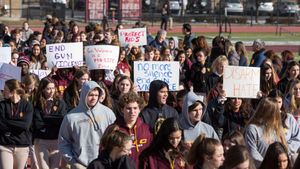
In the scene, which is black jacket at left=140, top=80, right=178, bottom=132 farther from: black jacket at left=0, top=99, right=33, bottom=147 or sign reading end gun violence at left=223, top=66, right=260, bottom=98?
sign reading end gun violence at left=223, top=66, right=260, bottom=98

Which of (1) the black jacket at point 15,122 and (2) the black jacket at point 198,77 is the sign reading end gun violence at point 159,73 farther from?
(1) the black jacket at point 15,122

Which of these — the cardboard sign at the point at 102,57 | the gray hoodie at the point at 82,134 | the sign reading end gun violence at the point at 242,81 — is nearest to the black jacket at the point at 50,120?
the gray hoodie at the point at 82,134

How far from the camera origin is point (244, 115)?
→ 37.0ft

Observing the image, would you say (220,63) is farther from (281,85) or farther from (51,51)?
(51,51)

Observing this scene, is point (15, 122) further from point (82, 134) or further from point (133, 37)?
point (133, 37)

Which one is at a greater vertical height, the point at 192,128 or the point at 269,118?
the point at 269,118

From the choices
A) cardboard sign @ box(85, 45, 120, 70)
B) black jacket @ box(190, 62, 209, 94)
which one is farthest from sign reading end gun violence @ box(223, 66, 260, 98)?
cardboard sign @ box(85, 45, 120, 70)

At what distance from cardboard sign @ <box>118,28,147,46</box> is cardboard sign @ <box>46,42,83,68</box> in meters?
5.17

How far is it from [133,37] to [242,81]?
8682mm

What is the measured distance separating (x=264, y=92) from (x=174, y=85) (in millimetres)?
1383

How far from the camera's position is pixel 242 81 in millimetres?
13094

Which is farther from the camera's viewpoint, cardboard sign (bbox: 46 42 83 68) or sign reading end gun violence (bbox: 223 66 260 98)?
cardboard sign (bbox: 46 42 83 68)

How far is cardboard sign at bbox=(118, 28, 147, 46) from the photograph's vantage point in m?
21.5

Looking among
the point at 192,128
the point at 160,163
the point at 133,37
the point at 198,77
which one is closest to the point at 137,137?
the point at 192,128
